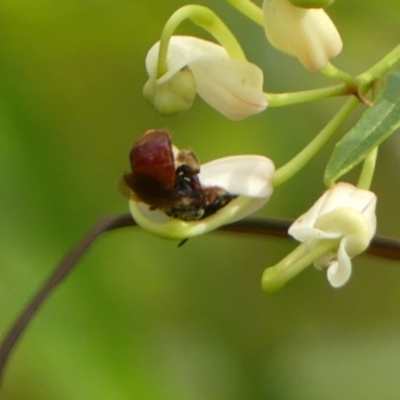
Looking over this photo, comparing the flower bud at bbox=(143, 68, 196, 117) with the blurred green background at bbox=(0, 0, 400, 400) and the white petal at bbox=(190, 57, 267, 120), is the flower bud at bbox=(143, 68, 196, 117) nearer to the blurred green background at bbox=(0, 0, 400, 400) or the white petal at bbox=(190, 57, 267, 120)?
the white petal at bbox=(190, 57, 267, 120)

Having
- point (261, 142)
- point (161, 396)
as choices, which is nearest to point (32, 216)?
point (161, 396)

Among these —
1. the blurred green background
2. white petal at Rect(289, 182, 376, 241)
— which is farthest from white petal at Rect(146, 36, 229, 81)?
the blurred green background

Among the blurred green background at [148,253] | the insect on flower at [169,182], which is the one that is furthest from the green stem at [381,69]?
the blurred green background at [148,253]

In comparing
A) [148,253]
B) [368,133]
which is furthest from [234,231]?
[148,253]

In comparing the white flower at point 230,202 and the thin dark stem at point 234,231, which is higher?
the white flower at point 230,202

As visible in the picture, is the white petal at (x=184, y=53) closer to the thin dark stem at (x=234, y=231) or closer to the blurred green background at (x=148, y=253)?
the thin dark stem at (x=234, y=231)

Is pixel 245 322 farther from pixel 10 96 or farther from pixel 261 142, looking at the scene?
pixel 10 96
